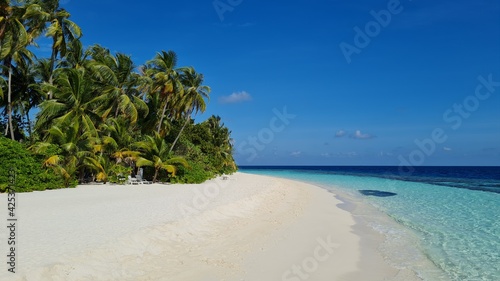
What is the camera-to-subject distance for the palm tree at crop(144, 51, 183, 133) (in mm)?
25328

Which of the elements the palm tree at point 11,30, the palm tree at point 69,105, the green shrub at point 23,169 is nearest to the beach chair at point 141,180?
the palm tree at point 69,105

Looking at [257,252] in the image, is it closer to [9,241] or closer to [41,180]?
[9,241]

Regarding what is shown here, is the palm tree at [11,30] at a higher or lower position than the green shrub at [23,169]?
higher

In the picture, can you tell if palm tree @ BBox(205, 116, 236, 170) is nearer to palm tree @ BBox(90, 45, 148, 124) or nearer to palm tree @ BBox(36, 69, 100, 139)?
palm tree @ BBox(90, 45, 148, 124)

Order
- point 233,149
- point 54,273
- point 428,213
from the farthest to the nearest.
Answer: point 233,149, point 428,213, point 54,273

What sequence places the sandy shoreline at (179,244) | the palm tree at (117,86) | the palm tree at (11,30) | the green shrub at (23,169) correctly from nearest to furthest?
the sandy shoreline at (179,244)
the green shrub at (23,169)
the palm tree at (11,30)
the palm tree at (117,86)

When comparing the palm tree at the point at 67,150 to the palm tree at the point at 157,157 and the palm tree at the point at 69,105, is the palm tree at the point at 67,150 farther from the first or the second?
the palm tree at the point at 157,157

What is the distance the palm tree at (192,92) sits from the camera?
2708 cm

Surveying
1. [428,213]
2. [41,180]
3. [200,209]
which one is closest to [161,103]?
[41,180]

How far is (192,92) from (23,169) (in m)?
15.1

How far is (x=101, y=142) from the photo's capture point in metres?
19.4

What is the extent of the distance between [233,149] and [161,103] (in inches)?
799

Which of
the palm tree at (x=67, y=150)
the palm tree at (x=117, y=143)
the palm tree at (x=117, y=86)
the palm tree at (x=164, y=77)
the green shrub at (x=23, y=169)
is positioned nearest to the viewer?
the green shrub at (x=23, y=169)

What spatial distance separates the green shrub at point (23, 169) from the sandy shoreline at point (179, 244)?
2.94m
